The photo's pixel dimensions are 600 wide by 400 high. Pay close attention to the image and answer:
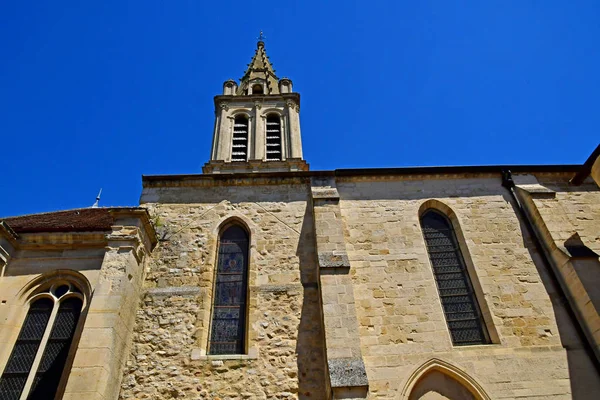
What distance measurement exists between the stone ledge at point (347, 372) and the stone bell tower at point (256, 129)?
495 inches

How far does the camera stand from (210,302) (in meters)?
7.64

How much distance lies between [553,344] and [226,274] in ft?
20.9

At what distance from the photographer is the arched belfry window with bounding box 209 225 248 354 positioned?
23.7 feet

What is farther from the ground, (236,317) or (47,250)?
(47,250)

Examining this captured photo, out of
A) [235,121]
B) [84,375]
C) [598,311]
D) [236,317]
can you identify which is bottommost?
[84,375]

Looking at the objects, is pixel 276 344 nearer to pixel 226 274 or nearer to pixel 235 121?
pixel 226 274

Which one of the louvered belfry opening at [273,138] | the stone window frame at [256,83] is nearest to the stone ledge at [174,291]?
the louvered belfry opening at [273,138]

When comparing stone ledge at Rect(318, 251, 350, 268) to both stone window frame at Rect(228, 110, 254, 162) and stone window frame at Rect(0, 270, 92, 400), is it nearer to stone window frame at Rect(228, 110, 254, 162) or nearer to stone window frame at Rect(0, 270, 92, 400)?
stone window frame at Rect(0, 270, 92, 400)

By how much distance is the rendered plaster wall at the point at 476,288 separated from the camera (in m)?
6.56

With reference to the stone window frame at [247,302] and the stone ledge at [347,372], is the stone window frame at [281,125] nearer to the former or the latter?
the stone window frame at [247,302]

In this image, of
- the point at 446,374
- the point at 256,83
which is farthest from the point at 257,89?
the point at 446,374

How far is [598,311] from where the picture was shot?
6809mm

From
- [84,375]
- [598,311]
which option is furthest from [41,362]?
[598,311]

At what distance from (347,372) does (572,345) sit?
4.31 meters
